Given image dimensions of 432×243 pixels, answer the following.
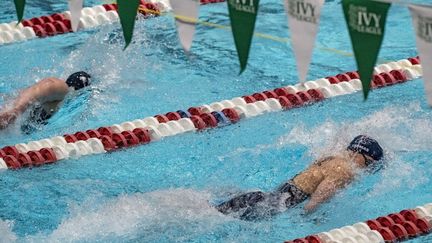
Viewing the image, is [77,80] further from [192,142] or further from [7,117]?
[192,142]

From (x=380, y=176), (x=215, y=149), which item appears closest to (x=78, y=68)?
(x=215, y=149)

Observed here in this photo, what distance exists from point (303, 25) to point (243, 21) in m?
0.24

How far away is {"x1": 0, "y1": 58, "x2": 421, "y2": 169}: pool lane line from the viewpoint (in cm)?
569

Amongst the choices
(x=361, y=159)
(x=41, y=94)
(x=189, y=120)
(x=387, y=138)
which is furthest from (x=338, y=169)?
(x=41, y=94)

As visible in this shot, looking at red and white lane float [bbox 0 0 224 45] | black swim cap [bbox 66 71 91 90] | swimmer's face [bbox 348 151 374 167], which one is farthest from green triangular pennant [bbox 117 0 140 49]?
red and white lane float [bbox 0 0 224 45]

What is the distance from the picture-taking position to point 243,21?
3.90 metres

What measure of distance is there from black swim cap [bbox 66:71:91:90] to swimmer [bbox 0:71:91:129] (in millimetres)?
152

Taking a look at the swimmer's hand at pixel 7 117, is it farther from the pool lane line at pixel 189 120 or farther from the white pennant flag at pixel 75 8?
the white pennant flag at pixel 75 8

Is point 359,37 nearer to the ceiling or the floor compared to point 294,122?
nearer to the ceiling

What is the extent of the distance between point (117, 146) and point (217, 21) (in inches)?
90.6

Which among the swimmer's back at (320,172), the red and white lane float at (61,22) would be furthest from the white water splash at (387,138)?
the red and white lane float at (61,22)

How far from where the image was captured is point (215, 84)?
6.78m

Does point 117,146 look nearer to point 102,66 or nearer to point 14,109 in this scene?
point 14,109

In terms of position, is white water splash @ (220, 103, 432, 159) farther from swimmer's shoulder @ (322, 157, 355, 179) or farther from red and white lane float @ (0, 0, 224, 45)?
red and white lane float @ (0, 0, 224, 45)
